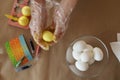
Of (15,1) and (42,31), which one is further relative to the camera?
(15,1)

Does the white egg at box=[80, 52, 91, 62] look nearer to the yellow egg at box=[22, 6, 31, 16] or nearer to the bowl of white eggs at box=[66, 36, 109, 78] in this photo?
the bowl of white eggs at box=[66, 36, 109, 78]

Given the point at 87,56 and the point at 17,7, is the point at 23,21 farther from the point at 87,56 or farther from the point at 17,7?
the point at 87,56

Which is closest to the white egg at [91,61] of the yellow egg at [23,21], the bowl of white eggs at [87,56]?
the bowl of white eggs at [87,56]

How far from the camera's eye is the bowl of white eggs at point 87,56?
2.83 ft

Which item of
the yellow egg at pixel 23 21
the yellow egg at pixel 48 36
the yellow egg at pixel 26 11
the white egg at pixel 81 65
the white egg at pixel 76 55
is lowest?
the white egg at pixel 81 65

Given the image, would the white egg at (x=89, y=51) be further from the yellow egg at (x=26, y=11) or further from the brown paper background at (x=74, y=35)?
the yellow egg at (x=26, y=11)

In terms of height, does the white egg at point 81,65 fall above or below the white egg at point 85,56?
below

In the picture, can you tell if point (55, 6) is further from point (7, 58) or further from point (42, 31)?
point (7, 58)

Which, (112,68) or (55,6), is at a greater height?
(55,6)

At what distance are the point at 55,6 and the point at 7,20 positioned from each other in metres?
0.19

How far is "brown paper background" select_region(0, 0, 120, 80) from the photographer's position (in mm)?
903

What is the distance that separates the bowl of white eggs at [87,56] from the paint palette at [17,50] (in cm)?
15

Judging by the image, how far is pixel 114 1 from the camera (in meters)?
0.97

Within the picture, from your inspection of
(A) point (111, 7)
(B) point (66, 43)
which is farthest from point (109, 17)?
(B) point (66, 43)
